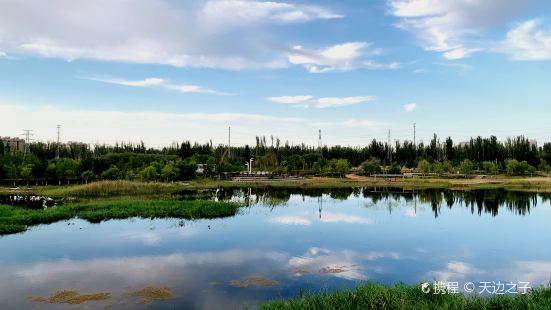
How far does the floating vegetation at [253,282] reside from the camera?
42.5 feet

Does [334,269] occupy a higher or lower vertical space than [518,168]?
lower

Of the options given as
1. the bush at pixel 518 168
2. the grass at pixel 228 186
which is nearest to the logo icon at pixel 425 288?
the grass at pixel 228 186

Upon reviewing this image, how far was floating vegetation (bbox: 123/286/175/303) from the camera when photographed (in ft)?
38.7

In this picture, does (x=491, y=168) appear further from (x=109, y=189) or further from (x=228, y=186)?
(x=109, y=189)

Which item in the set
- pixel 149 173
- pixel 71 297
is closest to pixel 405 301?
pixel 71 297

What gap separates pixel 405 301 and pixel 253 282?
16.9 feet

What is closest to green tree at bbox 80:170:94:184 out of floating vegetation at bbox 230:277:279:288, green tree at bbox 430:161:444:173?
floating vegetation at bbox 230:277:279:288

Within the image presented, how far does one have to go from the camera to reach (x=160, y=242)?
752 inches

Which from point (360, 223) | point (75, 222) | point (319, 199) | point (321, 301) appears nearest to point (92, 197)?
point (75, 222)

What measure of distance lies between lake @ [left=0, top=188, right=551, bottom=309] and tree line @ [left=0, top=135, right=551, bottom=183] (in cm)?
2596

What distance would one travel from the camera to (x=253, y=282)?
523 inches

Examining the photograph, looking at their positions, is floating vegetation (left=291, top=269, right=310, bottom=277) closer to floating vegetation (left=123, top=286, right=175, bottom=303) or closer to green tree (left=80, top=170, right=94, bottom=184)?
floating vegetation (left=123, top=286, right=175, bottom=303)

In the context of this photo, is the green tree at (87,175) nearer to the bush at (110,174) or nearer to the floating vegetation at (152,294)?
the bush at (110,174)

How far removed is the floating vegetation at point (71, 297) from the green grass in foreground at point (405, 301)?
4.91 meters
